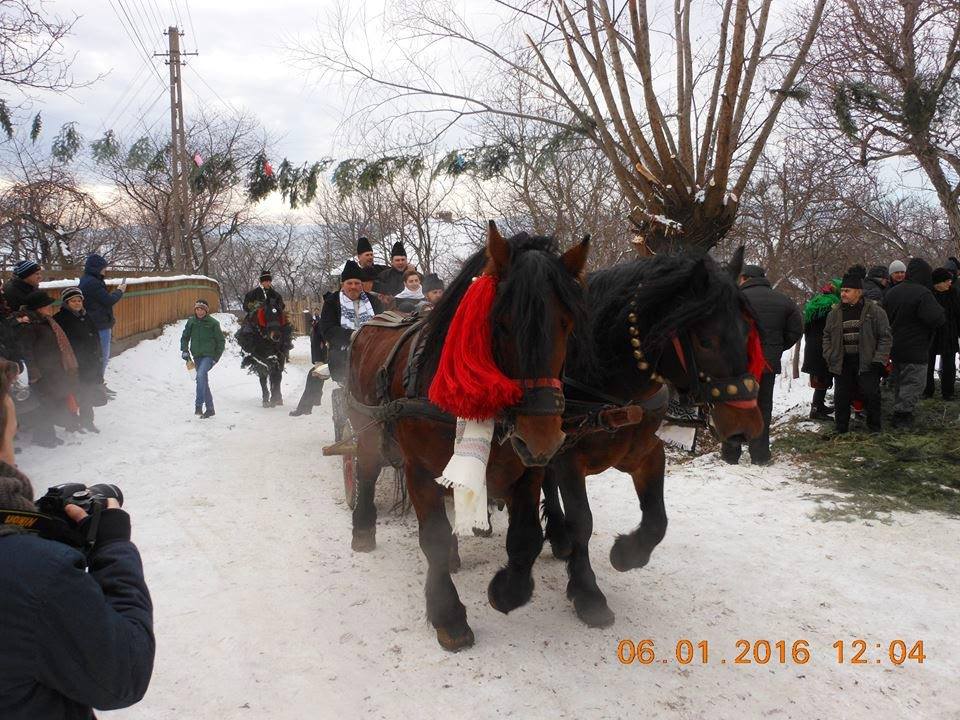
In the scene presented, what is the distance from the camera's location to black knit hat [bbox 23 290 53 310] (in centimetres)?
708

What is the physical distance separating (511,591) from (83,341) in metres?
6.91

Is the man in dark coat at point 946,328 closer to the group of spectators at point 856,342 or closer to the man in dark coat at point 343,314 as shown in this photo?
the group of spectators at point 856,342

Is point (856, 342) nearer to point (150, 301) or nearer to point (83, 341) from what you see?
point (83, 341)

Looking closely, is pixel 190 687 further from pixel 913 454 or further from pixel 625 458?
pixel 913 454

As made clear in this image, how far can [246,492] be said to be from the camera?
6.26 metres

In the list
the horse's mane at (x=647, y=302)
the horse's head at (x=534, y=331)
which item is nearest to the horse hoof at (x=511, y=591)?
the horse's head at (x=534, y=331)

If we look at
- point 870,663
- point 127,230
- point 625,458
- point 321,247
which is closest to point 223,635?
point 625,458

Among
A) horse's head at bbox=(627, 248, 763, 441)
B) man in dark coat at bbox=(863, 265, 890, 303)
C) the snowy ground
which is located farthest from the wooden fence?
man in dark coat at bbox=(863, 265, 890, 303)

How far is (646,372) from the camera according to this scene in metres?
3.44

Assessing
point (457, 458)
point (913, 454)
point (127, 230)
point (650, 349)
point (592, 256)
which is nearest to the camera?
point (457, 458)

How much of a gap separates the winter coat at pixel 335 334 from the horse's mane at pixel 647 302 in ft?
13.2

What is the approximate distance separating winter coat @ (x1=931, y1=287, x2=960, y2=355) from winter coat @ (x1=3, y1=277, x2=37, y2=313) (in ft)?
36.0

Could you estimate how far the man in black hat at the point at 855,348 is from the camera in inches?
270

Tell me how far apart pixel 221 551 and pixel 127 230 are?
30.7 metres
